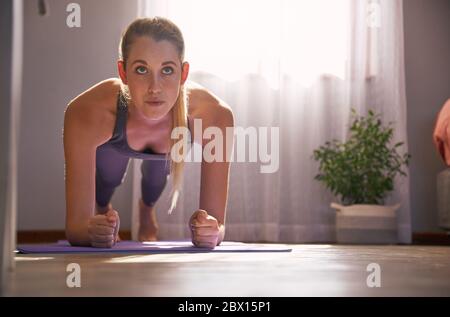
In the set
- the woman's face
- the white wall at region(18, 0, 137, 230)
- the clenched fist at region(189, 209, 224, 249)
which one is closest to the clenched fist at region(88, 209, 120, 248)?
the clenched fist at region(189, 209, 224, 249)

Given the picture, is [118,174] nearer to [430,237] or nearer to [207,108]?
[207,108]

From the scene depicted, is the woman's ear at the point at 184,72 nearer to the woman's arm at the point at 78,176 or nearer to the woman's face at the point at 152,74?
the woman's face at the point at 152,74

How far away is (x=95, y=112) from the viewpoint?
183 cm

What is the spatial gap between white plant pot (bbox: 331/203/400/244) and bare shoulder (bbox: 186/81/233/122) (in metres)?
1.11

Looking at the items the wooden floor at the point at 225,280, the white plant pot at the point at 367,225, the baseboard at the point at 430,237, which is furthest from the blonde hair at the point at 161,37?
the baseboard at the point at 430,237

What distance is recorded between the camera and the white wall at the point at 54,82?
3.17 metres

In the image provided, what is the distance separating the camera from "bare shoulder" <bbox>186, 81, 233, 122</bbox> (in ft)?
6.29

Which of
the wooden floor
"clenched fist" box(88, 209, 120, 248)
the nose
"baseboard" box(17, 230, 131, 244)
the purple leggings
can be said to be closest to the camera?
the wooden floor

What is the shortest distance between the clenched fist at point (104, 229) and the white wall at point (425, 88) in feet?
6.79

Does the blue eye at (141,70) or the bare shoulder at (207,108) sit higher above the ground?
the blue eye at (141,70)

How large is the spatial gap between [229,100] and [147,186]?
957mm

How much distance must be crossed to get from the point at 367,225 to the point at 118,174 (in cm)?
114

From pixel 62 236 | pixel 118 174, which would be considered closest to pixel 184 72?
pixel 118 174

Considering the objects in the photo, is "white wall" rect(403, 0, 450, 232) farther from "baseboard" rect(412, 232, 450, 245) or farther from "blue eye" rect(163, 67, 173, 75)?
"blue eye" rect(163, 67, 173, 75)
